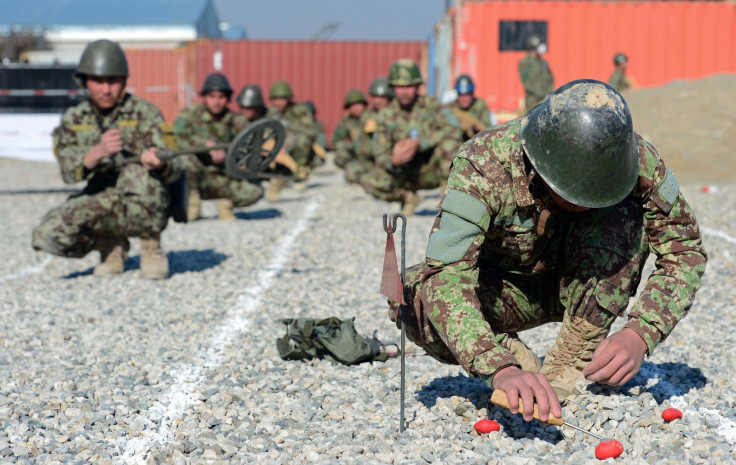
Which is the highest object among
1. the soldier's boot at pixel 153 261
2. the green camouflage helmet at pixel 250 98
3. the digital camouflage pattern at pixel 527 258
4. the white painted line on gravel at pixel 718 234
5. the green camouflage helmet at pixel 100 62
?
the green camouflage helmet at pixel 100 62

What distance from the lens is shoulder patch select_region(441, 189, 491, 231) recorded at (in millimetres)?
2957

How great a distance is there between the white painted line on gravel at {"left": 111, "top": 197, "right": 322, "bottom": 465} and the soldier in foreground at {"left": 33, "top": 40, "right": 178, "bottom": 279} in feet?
3.27

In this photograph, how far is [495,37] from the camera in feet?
62.7

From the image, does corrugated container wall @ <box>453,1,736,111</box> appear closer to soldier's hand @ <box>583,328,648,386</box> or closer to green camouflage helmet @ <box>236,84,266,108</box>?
green camouflage helmet @ <box>236,84,266,108</box>

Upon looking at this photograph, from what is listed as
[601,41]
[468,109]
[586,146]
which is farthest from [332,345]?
[601,41]

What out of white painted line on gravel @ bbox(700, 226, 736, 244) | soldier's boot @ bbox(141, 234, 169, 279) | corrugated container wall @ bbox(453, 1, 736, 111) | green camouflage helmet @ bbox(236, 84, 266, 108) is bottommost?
white painted line on gravel @ bbox(700, 226, 736, 244)

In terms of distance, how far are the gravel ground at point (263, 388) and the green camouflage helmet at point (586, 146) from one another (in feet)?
3.06

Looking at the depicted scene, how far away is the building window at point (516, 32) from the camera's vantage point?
1902 centimetres

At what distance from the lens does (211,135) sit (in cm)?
1038

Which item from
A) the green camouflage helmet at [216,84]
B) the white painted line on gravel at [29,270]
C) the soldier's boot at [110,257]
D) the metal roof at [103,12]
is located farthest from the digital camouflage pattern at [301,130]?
the metal roof at [103,12]

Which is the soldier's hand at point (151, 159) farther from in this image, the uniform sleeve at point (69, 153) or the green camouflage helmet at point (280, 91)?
the green camouflage helmet at point (280, 91)

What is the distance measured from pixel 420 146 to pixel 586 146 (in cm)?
744

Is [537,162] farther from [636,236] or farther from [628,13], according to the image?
[628,13]

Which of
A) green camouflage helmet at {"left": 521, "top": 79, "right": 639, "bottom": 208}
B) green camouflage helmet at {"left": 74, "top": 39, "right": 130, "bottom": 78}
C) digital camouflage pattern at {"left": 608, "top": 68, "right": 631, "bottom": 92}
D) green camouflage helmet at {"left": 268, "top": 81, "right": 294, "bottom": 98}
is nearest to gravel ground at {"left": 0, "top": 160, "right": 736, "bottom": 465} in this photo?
green camouflage helmet at {"left": 521, "top": 79, "right": 639, "bottom": 208}
